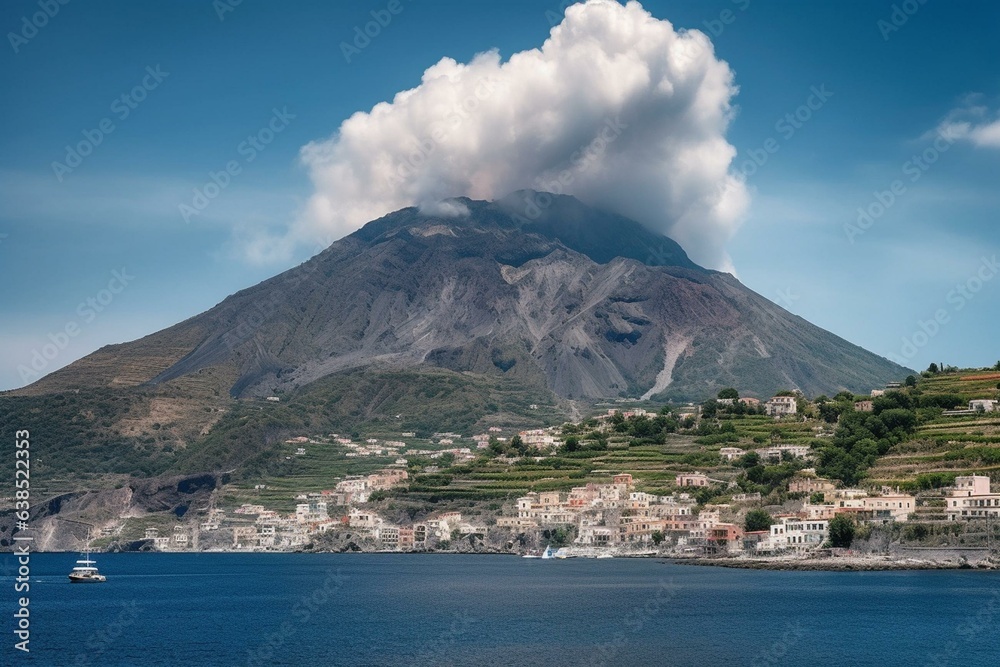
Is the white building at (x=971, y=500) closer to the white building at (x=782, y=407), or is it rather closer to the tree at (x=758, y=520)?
the tree at (x=758, y=520)

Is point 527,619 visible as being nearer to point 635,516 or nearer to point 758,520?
point 758,520

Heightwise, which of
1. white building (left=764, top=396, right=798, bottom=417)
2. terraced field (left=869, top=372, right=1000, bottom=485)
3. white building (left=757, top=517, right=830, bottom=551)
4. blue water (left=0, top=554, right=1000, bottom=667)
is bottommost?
blue water (left=0, top=554, right=1000, bottom=667)

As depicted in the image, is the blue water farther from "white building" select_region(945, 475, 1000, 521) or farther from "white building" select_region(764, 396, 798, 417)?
"white building" select_region(764, 396, 798, 417)

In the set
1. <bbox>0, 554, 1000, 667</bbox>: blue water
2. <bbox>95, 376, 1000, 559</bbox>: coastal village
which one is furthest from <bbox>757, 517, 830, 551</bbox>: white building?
<bbox>0, 554, 1000, 667</bbox>: blue water

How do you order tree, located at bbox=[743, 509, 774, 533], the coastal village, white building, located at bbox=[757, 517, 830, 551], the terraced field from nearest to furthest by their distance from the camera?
the coastal village
white building, located at bbox=[757, 517, 830, 551]
the terraced field
tree, located at bbox=[743, 509, 774, 533]

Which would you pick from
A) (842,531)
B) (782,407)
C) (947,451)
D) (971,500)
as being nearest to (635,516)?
(842,531)

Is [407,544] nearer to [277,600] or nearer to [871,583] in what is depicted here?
[277,600]
